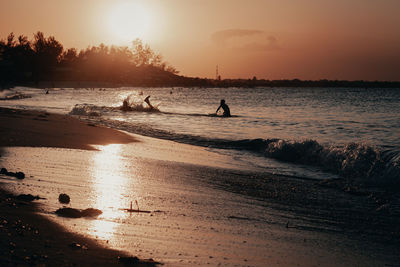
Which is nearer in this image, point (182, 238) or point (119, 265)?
point (119, 265)

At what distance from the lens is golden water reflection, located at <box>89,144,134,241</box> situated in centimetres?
488

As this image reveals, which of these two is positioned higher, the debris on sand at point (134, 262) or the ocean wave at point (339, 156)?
the debris on sand at point (134, 262)

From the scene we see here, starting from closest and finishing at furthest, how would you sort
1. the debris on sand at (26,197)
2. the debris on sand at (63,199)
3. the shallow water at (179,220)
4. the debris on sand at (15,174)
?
the shallow water at (179,220) → the debris on sand at (26,197) → the debris on sand at (63,199) → the debris on sand at (15,174)

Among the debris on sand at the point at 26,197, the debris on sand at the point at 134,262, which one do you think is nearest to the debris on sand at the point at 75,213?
the debris on sand at the point at 26,197

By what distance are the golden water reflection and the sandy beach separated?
0.11 feet

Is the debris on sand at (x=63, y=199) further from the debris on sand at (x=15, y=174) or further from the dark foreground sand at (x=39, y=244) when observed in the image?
the debris on sand at (x=15, y=174)

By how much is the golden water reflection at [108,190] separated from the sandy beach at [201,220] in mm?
33

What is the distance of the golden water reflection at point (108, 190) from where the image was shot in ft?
16.0

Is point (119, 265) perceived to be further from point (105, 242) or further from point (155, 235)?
point (155, 235)

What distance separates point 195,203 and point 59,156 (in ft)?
16.1

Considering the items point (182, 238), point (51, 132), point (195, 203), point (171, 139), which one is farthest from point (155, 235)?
point (171, 139)

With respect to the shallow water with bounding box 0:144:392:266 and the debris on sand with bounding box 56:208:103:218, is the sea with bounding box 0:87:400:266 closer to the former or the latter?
the shallow water with bounding box 0:144:392:266

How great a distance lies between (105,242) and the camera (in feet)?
14.1

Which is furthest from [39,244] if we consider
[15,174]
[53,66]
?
[53,66]
